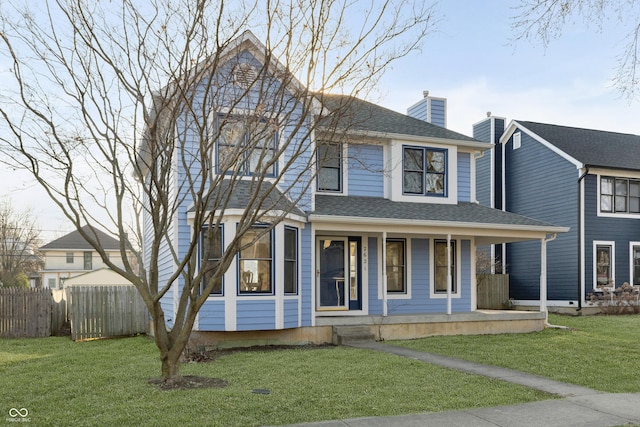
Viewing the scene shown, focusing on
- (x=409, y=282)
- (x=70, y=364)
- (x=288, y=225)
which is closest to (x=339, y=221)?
(x=288, y=225)

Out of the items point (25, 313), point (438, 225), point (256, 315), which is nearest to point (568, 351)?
point (438, 225)

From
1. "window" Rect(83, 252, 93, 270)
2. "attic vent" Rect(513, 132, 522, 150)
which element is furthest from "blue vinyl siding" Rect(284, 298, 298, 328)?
"window" Rect(83, 252, 93, 270)

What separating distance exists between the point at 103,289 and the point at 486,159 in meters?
16.8

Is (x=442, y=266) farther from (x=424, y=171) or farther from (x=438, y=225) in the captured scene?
(x=424, y=171)

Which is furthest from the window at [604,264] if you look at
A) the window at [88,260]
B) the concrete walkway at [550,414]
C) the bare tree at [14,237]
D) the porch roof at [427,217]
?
the window at [88,260]

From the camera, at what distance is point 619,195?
68.0ft

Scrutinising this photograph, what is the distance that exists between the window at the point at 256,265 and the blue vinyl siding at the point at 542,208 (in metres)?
12.8

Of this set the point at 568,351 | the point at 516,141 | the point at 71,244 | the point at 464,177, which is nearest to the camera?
the point at 568,351

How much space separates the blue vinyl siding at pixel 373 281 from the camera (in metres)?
14.3

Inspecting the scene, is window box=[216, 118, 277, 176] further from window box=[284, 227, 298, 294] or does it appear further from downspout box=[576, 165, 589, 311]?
downspout box=[576, 165, 589, 311]

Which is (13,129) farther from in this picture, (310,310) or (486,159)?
(486,159)

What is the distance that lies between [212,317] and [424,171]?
280 inches

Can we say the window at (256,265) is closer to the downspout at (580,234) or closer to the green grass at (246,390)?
the green grass at (246,390)

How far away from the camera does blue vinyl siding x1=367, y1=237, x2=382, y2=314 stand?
46.9ft
